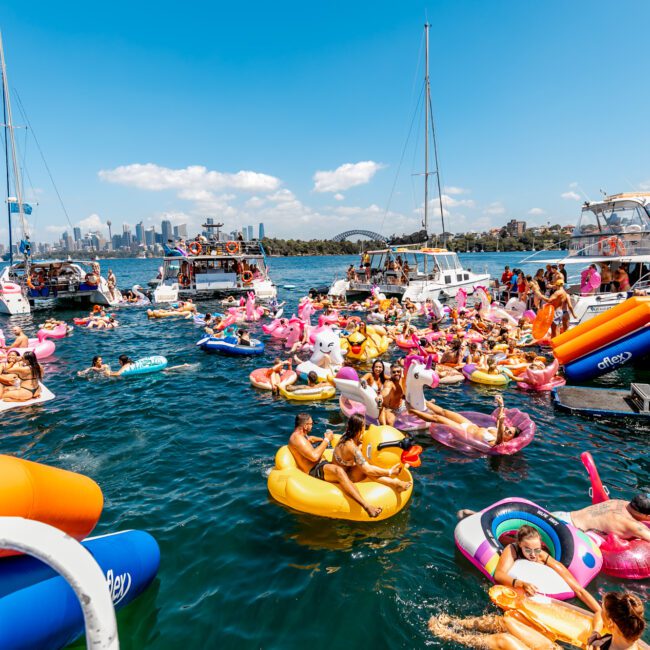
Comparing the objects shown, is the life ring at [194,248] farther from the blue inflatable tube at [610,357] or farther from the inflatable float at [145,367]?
the blue inflatable tube at [610,357]

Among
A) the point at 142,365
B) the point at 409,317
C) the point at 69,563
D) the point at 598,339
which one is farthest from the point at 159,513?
the point at 409,317

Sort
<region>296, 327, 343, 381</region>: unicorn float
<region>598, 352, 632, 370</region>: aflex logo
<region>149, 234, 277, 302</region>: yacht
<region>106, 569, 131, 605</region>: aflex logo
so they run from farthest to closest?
<region>149, 234, 277, 302</region>: yacht → <region>296, 327, 343, 381</region>: unicorn float → <region>598, 352, 632, 370</region>: aflex logo → <region>106, 569, 131, 605</region>: aflex logo

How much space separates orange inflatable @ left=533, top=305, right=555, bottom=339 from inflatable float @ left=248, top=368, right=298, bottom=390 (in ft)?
31.6

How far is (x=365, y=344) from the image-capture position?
14.6 meters

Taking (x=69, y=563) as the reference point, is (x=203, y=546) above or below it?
below

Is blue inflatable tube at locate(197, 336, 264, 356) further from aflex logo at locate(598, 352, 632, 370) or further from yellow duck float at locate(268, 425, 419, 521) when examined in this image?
aflex logo at locate(598, 352, 632, 370)

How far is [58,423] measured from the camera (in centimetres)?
1005

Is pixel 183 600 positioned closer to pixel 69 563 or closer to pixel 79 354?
pixel 69 563

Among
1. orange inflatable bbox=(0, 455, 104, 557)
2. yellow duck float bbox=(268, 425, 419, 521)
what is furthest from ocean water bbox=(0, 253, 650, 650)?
orange inflatable bbox=(0, 455, 104, 557)

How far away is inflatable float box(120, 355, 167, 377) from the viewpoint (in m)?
13.6

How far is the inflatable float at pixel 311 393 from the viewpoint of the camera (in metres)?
11.3

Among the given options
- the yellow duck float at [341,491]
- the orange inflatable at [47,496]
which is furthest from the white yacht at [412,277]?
→ the orange inflatable at [47,496]

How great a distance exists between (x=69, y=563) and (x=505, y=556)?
4.45 metres

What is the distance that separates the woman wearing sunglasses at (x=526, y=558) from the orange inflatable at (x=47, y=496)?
4281 mm
